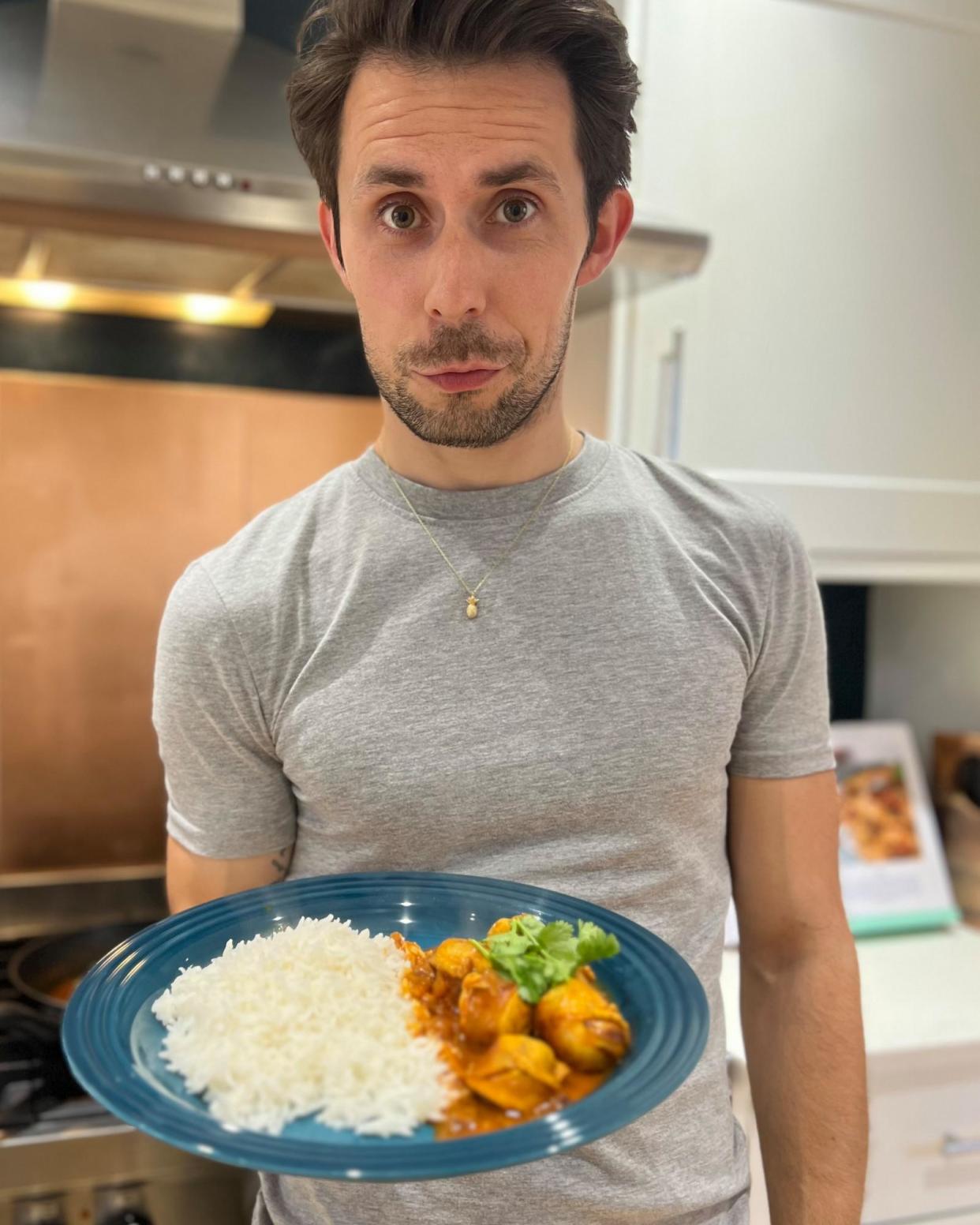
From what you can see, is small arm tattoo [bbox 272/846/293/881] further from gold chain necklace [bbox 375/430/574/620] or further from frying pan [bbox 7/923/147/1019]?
frying pan [bbox 7/923/147/1019]

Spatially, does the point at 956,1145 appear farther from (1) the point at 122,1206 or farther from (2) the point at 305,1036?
(2) the point at 305,1036

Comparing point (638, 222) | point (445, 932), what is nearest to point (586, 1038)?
point (445, 932)

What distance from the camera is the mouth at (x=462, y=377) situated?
2.80 ft

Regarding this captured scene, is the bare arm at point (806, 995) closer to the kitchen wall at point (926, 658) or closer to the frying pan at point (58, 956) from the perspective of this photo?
the frying pan at point (58, 956)

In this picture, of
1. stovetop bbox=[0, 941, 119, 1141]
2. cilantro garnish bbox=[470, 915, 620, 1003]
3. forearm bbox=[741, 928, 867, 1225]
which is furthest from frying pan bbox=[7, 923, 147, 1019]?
cilantro garnish bbox=[470, 915, 620, 1003]

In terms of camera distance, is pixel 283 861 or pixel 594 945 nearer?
pixel 594 945

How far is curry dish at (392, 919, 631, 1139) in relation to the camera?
0.59 m

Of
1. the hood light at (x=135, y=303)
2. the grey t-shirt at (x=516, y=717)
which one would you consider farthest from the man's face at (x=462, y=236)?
the hood light at (x=135, y=303)

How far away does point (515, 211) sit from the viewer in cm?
86

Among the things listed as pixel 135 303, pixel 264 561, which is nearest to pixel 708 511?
pixel 264 561

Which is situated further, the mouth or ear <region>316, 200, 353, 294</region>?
ear <region>316, 200, 353, 294</region>

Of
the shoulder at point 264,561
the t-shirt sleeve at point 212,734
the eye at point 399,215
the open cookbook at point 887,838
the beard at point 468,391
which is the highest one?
the eye at point 399,215

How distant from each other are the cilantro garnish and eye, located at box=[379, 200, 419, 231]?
51 centimetres

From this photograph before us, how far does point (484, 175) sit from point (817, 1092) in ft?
2.60
